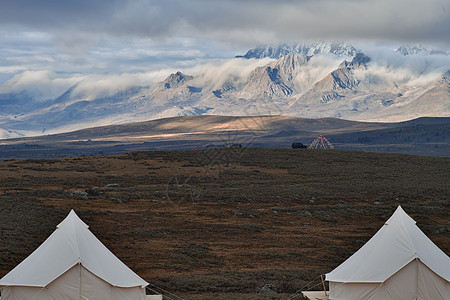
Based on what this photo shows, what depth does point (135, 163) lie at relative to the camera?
242ft

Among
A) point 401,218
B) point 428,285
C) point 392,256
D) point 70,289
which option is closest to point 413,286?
point 428,285

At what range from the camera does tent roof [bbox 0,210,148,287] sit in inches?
804

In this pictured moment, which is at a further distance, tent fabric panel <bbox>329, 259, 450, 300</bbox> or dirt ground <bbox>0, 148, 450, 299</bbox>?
dirt ground <bbox>0, 148, 450, 299</bbox>

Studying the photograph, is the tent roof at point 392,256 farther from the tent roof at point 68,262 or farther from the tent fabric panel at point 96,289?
the tent fabric panel at point 96,289

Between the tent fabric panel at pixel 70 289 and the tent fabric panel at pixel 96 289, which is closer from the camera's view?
the tent fabric panel at pixel 70 289

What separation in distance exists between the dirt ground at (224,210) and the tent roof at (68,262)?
3.15 m

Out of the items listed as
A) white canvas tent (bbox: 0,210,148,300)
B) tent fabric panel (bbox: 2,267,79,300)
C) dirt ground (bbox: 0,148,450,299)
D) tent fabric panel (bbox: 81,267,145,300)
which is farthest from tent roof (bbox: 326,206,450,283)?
tent fabric panel (bbox: 2,267,79,300)

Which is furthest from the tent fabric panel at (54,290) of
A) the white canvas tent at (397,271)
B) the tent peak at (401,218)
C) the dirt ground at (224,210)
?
the tent peak at (401,218)

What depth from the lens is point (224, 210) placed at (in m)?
44.0

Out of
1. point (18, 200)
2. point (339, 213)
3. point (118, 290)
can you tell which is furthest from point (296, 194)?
point (118, 290)

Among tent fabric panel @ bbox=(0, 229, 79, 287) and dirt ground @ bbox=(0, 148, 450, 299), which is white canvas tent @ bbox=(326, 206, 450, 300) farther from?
tent fabric panel @ bbox=(0, 229, 79, 287)

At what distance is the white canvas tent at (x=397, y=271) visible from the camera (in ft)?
71.1

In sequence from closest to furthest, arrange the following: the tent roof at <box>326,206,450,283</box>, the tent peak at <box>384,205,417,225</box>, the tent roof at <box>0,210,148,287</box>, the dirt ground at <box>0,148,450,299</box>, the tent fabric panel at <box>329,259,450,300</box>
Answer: the tent roof at <box>0,210,148,287</box>, the tent fabric panel at <box>329,259,450,300</box>, the tent roof at <box>326,206,450,283</box>, the tent peak at <box>384,205,417,225</box>, the dirt ground at <box>0,148,450,299</box>

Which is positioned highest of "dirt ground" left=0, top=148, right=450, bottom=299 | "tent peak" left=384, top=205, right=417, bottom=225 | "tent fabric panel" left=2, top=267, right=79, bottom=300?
"dirt ground" left=0, top=148, right=450, bottom=299
